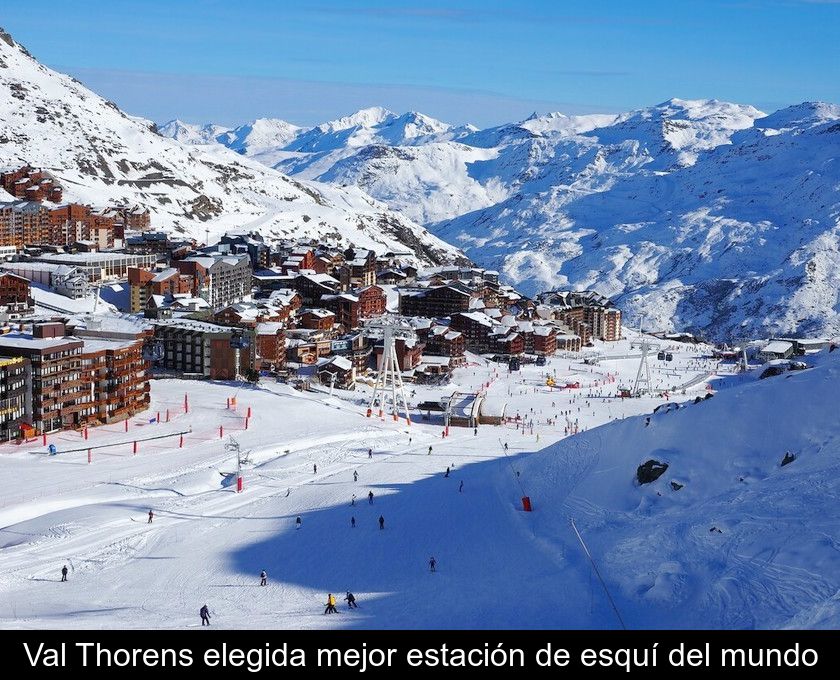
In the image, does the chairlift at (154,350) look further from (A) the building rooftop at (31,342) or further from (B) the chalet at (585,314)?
(B) the chalet at (585,314)

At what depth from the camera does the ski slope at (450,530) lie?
2517 cm

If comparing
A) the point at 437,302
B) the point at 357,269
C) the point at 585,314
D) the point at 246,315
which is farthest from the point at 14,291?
the point at 585,314

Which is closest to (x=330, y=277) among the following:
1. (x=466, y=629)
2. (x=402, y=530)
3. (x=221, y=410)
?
(x=221, y=410)

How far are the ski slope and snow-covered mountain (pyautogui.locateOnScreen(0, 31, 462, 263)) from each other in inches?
3939

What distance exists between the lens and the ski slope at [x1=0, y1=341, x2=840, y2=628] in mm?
25172

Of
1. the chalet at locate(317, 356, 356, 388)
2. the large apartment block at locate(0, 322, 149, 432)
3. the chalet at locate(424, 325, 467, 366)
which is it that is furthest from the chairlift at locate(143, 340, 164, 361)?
the chalet at locate(424, 325, 467, 366)

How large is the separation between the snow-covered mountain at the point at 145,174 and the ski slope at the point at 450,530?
10006 centimetres

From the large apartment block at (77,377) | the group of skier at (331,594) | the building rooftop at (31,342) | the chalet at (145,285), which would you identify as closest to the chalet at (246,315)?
the chalet at (145,285)

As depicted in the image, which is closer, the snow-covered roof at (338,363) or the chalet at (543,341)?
the snow-covered roof at (338,363)

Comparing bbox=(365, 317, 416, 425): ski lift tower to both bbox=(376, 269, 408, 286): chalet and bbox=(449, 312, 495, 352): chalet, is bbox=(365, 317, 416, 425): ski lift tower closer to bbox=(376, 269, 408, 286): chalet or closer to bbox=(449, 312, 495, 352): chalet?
bbox=(449, 312, 495, 352): chalet

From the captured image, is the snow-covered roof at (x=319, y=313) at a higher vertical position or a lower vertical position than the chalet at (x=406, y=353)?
higher

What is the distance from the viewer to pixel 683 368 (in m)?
108
